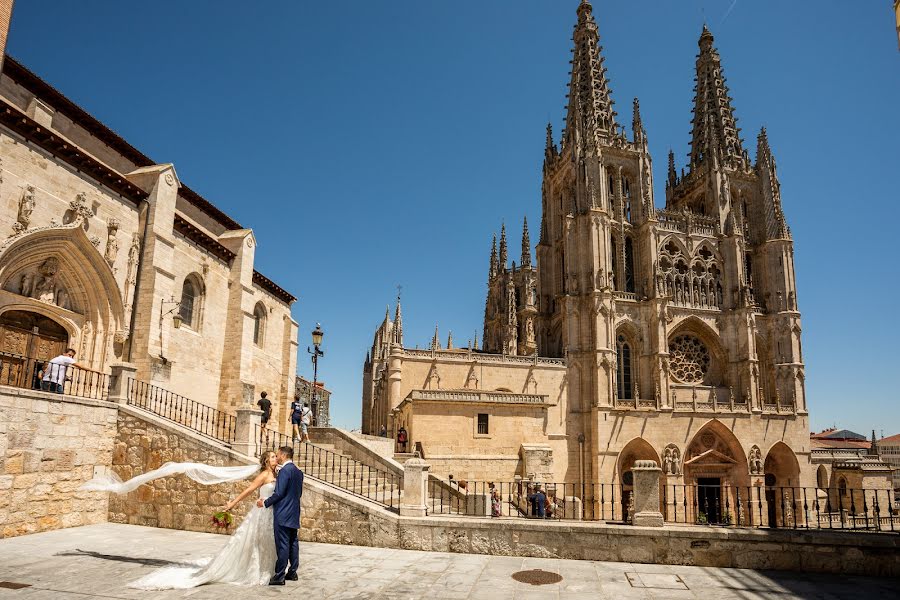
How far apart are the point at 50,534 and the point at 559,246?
35.3 metres

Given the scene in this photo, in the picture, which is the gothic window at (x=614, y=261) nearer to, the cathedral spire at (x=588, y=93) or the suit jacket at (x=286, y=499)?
the cathedral spire at (x=588, y=93)

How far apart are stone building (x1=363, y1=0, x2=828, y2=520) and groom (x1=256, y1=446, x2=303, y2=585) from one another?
21.4 m

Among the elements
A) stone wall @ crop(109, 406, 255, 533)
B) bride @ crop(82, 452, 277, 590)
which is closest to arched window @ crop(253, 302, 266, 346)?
stone wall @ crop(109, 406, 255, 533)

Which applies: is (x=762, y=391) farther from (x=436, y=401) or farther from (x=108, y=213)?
(x=108, y=213)

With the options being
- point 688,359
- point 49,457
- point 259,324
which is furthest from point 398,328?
point 49,457

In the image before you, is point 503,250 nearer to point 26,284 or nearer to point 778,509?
point 778,509

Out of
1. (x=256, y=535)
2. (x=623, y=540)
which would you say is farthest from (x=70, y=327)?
(x=623, y=540)

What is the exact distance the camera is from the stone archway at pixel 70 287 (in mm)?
13156

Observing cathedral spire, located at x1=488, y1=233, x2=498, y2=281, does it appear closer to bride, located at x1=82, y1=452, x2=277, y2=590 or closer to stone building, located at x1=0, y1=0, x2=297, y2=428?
stone building, located at x1=0, y1=0, x2=297, y2=428

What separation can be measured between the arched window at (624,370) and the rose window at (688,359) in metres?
3.42

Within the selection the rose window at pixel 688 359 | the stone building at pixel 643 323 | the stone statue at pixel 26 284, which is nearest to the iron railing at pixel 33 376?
the stone statue at pixel 26 284

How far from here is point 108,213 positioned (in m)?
15.5

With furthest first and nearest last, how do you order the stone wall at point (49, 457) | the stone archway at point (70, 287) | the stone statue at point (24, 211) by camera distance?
1. the stone archway at point (70, 287)
2. the stone statue at point (24, 211)
3. the stone wall at point (49, 457)

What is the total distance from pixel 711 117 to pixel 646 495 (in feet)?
138
